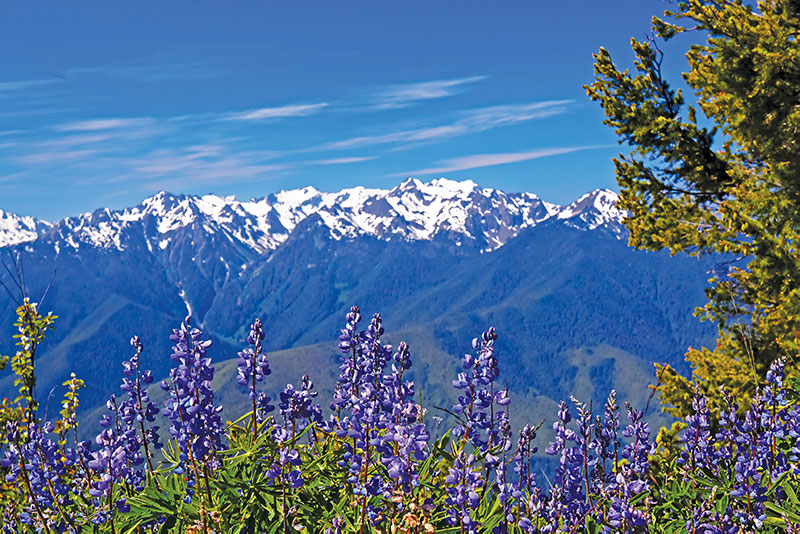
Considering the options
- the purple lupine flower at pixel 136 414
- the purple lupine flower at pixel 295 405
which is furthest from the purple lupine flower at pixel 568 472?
the purple lupine flower at pixel 136 414

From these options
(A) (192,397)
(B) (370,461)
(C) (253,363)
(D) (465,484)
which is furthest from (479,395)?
(A) (192,397)

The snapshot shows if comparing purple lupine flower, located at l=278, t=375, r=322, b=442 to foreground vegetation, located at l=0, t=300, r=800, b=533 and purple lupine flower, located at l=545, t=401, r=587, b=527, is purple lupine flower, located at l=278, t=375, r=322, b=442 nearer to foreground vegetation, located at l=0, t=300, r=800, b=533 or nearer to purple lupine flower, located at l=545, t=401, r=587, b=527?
foreground vegetation, located at l=0, t=300, r=800, b=533

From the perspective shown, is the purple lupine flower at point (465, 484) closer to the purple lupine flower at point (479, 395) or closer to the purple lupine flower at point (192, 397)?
the purple lupine flower at point (479, 395)

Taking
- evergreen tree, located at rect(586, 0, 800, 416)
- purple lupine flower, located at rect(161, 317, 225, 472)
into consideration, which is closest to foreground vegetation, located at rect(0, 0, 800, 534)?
purple lupine flower, located at rect(161, 317, 225, 472)

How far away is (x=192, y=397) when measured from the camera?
352cm

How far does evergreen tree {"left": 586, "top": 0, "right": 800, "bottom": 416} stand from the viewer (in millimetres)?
12523

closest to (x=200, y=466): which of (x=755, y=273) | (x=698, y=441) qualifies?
(x=698, y=441)

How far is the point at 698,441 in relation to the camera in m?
5.04

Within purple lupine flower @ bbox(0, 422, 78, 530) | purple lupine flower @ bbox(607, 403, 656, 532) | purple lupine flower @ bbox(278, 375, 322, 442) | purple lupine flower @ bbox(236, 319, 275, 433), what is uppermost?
purple lupine flower @ bbox(236, 319, 275, 433)

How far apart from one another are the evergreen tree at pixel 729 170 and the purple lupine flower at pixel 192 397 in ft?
33.3

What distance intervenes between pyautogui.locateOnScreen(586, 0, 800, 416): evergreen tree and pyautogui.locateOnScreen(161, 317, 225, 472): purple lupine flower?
10154mm

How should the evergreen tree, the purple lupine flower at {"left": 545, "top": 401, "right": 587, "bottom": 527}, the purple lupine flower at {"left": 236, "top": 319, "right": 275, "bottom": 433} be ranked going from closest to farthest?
the purple lupine flower at {"left": 236, "top": 319, "right": 275, "bottom": 433}
the purple lupine flower at {"left": 545, "top": 401, "right": 587, "bottom": 527}
the evergreen tree

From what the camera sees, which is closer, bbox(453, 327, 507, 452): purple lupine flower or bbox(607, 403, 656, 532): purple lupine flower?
bbox(453, 327, 507, 452): purple lupine flower

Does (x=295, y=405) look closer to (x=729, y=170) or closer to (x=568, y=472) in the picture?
(x=568, y=472)
